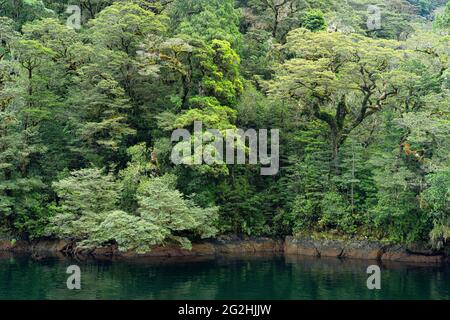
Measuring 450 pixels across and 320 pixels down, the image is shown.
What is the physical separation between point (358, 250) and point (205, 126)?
868 centimetres

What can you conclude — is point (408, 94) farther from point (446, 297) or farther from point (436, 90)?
point (446, 297)

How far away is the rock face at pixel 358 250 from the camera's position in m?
23.5

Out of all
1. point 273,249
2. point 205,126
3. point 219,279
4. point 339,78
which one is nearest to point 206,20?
point 205,126

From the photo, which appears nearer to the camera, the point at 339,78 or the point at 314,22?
the point at 339,78

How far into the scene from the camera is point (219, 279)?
65.1ft

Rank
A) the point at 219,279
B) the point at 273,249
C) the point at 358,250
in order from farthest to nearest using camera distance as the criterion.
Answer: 1. the point at 273,249
2. the point at 358,250
3. the point at 219,279

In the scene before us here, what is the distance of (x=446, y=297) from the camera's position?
1683 centimetres

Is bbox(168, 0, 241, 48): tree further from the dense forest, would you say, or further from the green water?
the green water

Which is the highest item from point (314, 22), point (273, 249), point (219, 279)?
point (314, 22)

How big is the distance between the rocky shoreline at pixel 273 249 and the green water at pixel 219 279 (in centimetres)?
84

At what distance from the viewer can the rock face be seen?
23.5m

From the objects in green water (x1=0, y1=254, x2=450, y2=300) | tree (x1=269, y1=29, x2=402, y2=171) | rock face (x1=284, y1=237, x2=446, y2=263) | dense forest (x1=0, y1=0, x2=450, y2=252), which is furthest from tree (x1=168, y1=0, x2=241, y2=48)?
green water (x1=0, y1=254, x2=450, y2=300)

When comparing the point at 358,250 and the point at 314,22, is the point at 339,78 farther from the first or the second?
the point at 358,250

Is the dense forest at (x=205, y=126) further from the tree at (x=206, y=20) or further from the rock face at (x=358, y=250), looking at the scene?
the rock face at (x=358, y=250)
